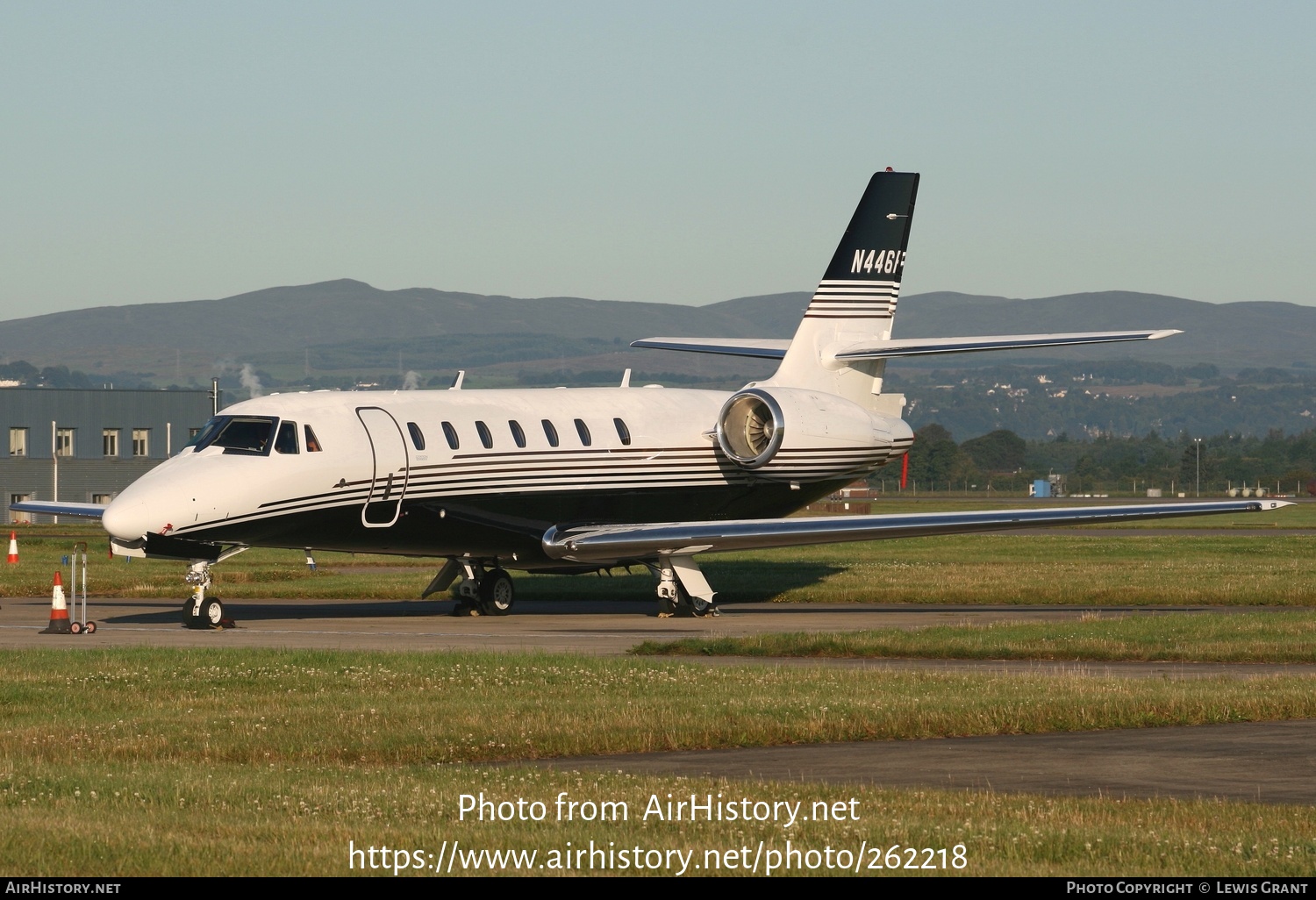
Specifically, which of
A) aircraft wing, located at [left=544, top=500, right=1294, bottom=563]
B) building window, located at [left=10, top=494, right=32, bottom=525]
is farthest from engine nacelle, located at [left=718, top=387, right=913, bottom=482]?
building window, located at [left=10, top=494, right=32, bottom=525]

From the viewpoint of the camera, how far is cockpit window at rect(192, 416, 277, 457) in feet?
90.0

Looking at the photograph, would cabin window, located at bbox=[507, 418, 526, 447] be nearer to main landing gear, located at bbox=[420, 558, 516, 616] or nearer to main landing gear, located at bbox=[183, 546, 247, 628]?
main landing gear, located at bbox=[420, 558, 516, 616]

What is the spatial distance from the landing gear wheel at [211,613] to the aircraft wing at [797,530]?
5.61 m

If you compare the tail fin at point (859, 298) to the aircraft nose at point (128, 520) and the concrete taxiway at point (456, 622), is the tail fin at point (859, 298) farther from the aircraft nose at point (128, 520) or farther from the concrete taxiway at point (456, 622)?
the aircraft nose at point (128, 520)

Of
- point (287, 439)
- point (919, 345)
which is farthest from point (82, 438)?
point (919, 345)

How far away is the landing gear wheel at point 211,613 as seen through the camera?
27.5 m

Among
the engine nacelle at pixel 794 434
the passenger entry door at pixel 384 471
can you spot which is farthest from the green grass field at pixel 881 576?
the passenger entry door at pixel 384 471

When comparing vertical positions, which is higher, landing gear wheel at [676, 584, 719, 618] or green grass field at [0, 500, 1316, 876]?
green grass field at [0, 500, 1316, 876]

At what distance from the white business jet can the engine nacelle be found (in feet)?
0.12

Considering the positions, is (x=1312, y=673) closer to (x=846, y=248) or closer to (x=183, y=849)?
(x=183, y=849)

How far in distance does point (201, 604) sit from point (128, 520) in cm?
233

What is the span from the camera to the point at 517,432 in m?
30.5
